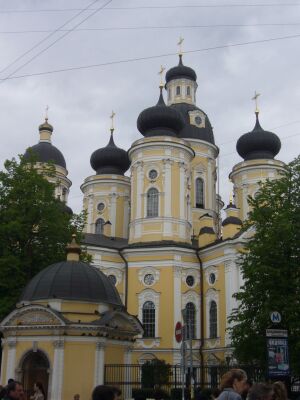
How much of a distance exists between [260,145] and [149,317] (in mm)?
17417

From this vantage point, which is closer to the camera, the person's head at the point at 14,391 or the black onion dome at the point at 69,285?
the person's head at the point at 14,391

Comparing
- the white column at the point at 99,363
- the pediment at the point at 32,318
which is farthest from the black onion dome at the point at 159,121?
the white column at the point at 99,363

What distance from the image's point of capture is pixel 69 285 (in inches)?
897

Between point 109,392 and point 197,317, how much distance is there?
3523 cm

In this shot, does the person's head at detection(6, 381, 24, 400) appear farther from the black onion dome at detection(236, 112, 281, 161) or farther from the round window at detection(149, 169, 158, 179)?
the black onion dome at detection(236, 112, 281, 161)

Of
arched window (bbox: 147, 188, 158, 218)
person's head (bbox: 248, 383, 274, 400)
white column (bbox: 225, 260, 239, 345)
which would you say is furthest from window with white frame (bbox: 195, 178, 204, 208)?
person's head (bbox: 248, 383, 274, 400)

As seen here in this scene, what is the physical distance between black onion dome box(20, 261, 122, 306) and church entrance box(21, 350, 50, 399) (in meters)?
2.19

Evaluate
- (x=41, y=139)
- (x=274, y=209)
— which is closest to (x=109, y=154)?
(x=41, y=139)

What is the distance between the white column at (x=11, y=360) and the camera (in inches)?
850

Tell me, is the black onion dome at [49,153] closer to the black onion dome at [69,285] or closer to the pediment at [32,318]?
the black onion dome at [69,285]

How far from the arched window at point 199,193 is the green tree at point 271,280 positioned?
23.4 metres

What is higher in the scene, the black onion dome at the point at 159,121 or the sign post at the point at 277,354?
the black onion dome at the point at 159,121

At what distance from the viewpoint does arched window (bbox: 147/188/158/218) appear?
137 ft

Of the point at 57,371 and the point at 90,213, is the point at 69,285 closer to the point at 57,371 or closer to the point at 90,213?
the point at 57,371
